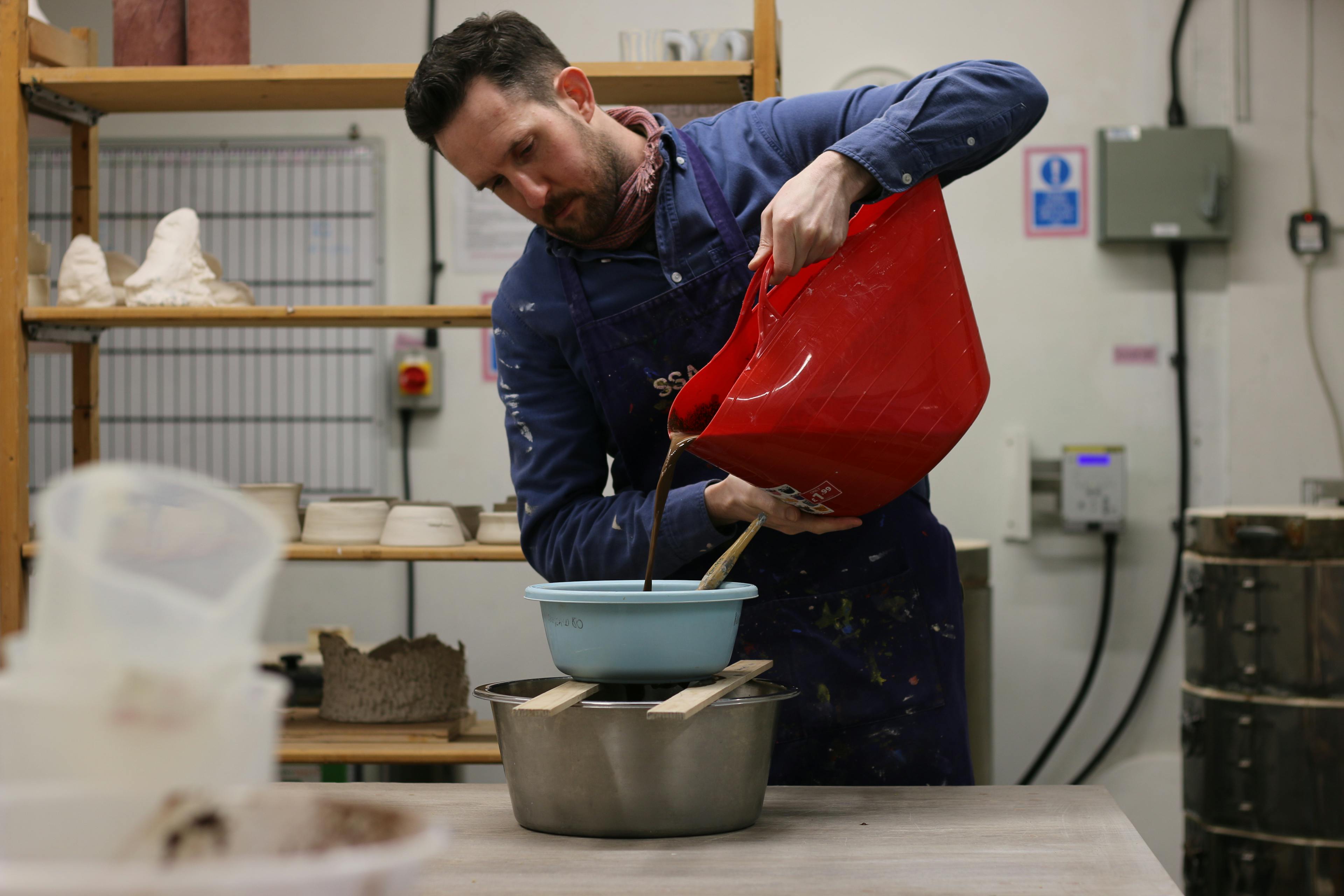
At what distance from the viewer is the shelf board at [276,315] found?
228 cm

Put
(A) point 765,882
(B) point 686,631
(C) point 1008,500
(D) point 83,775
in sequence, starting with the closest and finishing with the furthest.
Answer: (D) point 83,775
(A) point 765,882
(B) point 686,631
(C) point 1008,500

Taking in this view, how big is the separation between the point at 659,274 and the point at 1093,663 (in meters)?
2.12

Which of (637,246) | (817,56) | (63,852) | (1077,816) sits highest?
(817,56)

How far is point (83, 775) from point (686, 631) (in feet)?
1.95

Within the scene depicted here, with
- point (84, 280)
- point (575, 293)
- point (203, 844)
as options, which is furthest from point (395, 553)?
point (203, 844)

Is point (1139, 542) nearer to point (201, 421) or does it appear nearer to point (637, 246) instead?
point (637, 246)

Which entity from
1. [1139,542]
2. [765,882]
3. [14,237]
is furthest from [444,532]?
[1139,542]

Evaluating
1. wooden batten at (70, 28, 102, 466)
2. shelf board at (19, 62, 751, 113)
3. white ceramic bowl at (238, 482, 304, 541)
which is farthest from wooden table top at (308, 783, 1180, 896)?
wooden batten at (70, 28, 102, 466)

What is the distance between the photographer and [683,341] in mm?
1413

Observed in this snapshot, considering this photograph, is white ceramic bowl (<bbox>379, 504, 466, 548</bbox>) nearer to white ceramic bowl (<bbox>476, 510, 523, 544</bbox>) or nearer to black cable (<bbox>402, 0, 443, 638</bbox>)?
white ceramic bowl (<bbox>476, 510, 523, 544</bbox>)

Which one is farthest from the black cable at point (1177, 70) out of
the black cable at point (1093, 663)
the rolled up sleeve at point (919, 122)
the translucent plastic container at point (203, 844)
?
the translucent plastic container at point (203, 844)

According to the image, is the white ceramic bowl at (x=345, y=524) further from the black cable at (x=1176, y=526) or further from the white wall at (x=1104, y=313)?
the black cable at (x=1176, y=526)

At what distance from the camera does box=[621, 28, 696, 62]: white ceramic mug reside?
7.42 feet

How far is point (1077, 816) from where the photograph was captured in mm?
1124
